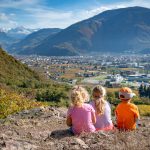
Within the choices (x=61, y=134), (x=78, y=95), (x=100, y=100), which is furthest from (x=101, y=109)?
(x=61, y=134)

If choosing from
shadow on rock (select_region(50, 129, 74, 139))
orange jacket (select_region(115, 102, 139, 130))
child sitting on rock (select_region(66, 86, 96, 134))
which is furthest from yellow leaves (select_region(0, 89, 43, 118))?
orange jacket (select_region(115, 102, 139, 130))

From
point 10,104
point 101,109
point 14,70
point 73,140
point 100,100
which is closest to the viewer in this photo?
point 73,140

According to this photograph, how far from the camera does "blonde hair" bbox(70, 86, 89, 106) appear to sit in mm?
9602

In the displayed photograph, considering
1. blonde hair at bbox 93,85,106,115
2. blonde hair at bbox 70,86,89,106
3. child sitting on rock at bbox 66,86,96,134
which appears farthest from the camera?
blonde hair at bbox 93,85,106,115

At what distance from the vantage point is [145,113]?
921 inches

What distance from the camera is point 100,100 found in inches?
402

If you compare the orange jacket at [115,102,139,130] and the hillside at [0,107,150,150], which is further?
the orange jacket at [115,102,139,130]

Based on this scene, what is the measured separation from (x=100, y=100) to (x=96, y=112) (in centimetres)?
39

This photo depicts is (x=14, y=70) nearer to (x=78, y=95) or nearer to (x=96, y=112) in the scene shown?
(x=96, y=112)

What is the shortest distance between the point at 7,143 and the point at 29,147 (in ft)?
1.54

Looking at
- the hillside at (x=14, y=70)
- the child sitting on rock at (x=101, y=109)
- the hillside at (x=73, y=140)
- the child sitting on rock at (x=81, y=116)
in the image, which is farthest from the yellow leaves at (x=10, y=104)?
the hillside at (x=14, y=70)

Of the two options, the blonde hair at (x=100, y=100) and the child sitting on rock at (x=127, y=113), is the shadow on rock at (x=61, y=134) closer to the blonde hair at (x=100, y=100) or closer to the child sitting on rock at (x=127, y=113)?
the blonde hair at (x=100, y=100)

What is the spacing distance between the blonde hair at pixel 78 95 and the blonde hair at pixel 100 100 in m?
0.42

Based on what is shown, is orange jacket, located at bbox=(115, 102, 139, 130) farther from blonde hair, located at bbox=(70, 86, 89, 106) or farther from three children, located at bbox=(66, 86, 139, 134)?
blonde hair, located at bbox=(70, 86, 89, 106)
